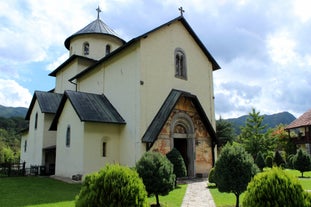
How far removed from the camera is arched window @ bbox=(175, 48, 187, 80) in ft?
64.3

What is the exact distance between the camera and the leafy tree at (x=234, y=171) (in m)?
8.82

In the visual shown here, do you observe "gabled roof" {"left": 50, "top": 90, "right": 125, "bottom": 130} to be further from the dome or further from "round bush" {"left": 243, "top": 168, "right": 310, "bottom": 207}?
"round bush" {"left": 243, "top": 168, "right": 310, "bottom": 207}

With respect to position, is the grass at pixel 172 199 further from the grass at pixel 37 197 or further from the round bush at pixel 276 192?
the round bush at pixel 276 192

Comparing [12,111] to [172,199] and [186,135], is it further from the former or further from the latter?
[172,199]

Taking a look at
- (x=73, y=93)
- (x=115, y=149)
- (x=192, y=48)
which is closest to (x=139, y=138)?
(x=115, y=149)

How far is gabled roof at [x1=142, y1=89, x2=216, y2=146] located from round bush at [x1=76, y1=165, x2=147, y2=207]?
946cm

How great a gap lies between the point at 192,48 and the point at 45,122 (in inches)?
526

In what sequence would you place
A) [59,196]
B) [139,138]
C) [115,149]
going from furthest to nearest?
[115,149] → [139,138] → [59,196]

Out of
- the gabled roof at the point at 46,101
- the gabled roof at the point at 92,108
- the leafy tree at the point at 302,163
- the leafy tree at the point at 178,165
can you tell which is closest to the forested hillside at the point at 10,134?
the gabled roof at the point at 46,101

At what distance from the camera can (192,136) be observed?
18.7 metres

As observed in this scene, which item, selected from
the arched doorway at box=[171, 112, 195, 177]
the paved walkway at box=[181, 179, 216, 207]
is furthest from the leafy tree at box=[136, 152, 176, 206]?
the arched doorway at box=[171, 112, 195, 177]

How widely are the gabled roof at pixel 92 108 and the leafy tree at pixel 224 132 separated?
27075mm

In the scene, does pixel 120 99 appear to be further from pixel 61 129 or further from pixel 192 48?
pixel 192 48

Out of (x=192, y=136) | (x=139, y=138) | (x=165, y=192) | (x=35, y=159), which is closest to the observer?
(x=165, y=192)
